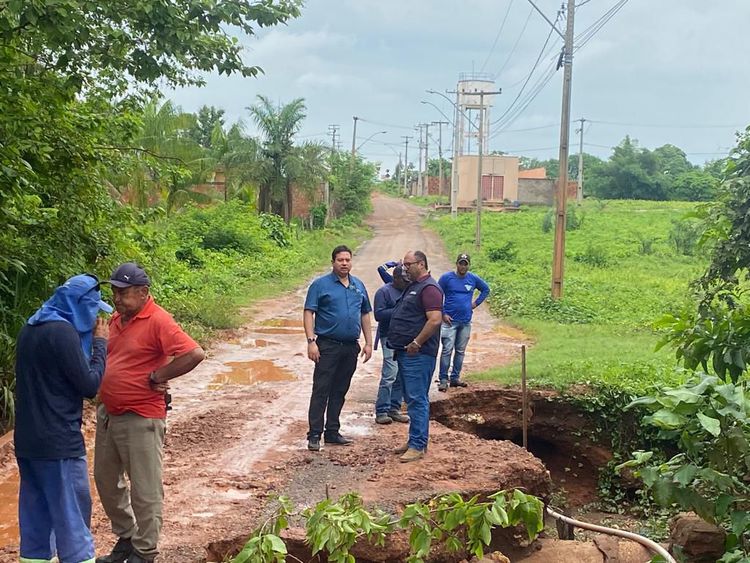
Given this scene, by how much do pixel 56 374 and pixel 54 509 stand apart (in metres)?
0.70

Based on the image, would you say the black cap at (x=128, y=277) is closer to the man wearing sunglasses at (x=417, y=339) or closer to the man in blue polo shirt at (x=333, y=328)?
the man in blue polo shirt at (x=333, y=328)

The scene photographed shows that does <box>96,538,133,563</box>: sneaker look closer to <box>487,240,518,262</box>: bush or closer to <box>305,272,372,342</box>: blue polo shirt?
<box>305,272,372,342</box>: blue polo shirt

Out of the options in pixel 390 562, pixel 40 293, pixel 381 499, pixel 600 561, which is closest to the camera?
pixel 390 562

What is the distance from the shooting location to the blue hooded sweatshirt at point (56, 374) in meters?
3.98

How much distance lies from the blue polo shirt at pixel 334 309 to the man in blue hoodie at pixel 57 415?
2.90m

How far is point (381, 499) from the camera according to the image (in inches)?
237

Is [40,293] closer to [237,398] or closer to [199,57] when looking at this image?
[237,398]

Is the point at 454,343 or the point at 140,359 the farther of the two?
the point at 454,343

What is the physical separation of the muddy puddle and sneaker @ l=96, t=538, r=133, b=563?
5.58 metres

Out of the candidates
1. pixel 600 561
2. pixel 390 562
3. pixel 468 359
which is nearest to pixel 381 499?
pixel 390 562

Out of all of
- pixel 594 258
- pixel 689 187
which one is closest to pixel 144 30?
pixel 594 258

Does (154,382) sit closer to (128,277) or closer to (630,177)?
(128,277)

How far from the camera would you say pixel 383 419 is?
8.30 metres

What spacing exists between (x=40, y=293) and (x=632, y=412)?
22.4 feet
